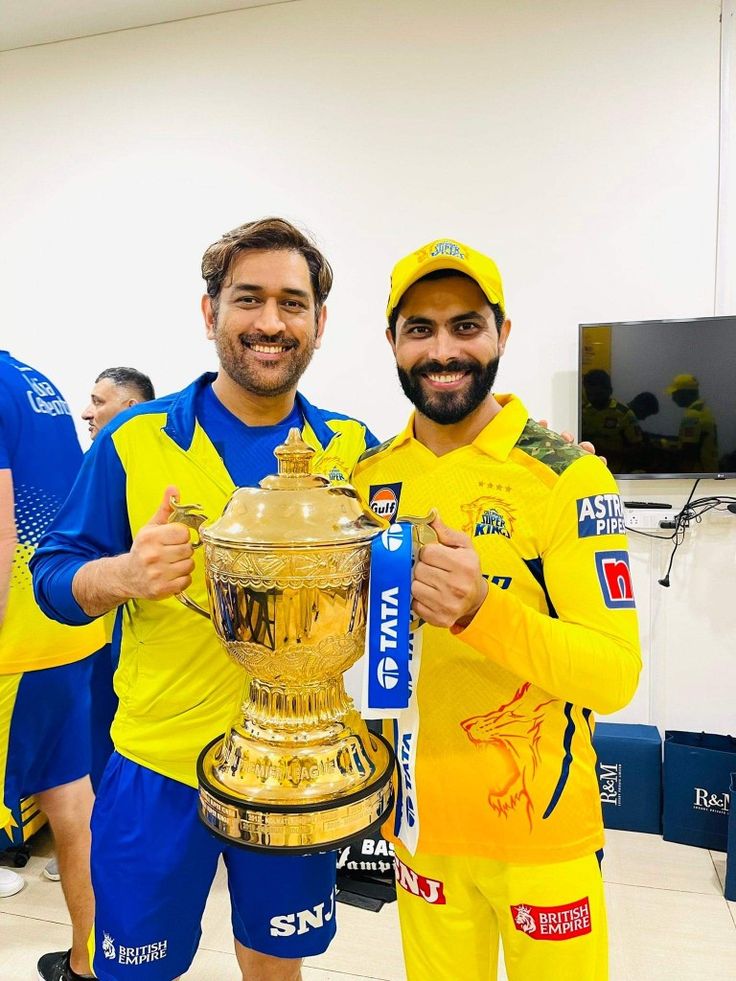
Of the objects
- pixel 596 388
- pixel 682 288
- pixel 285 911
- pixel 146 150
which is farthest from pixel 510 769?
pixel 146 150

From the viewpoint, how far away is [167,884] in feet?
3.52

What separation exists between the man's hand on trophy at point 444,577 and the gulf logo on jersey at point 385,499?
0.84 feet

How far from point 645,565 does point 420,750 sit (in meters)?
1.94

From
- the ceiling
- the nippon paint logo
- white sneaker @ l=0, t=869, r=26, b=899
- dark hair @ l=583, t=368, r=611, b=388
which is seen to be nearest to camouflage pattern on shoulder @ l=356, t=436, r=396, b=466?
dark hair @ l=583, t=368, r=611, b=388

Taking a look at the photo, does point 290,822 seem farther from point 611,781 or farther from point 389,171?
point 389,171

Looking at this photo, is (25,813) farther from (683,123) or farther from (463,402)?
(683,123)

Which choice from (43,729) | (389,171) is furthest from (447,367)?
(389,171)

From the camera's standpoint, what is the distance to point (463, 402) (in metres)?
1.03

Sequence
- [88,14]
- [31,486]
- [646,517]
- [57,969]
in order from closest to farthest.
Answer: [31,486] → [57,969] → [646,517] → [88,14]

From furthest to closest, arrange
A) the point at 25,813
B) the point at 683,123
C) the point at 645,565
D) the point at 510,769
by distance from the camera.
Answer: the point at 645,565 → the point at 683,123 → the point at 25,813 → the point at 510,769

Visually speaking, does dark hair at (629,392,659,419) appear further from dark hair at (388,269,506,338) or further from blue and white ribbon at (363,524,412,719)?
blue and white ribbon at (363,524,412,719)

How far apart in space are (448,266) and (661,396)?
184 cm

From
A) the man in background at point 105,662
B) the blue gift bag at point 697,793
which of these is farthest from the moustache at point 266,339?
the blue gift bag at point 697,793

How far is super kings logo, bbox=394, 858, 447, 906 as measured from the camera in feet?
3.38
